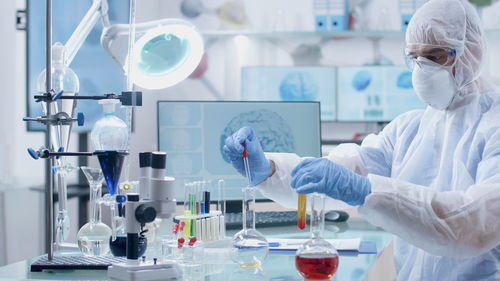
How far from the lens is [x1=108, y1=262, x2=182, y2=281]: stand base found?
49.6 inches

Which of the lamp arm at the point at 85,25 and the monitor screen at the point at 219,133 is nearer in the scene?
the lamp arm at the point at 85,25

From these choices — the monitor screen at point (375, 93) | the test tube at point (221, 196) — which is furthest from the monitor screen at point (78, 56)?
the monitor screen at point (375, 93)

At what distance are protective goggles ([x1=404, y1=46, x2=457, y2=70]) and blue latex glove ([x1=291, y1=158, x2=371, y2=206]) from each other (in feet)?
1.50

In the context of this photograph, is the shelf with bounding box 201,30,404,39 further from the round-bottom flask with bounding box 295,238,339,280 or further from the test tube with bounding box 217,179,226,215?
the round-bottom flask with bounding box 295,238,339,280

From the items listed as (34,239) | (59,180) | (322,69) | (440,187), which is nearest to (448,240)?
(440,187)

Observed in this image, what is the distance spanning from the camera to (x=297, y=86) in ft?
14.4

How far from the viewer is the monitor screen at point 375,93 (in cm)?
434

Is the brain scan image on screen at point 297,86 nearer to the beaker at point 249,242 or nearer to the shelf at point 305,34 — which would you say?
the shelf at point 305,34

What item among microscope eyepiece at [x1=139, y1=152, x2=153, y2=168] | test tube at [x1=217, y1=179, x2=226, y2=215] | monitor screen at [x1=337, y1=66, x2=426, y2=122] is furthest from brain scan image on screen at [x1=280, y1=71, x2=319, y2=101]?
microscope eyepiece at [x1=139, y1=152, x2=153, y2=168]

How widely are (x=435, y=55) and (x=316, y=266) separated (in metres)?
0.71

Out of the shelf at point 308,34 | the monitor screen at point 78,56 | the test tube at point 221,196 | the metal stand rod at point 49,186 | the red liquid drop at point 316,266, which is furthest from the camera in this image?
the shelf at point 308,34

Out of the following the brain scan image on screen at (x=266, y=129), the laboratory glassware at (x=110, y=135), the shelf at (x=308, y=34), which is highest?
the shelf at (x=308, y=34)

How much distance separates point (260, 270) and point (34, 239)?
2091 millimetres

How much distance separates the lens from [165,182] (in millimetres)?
1270
